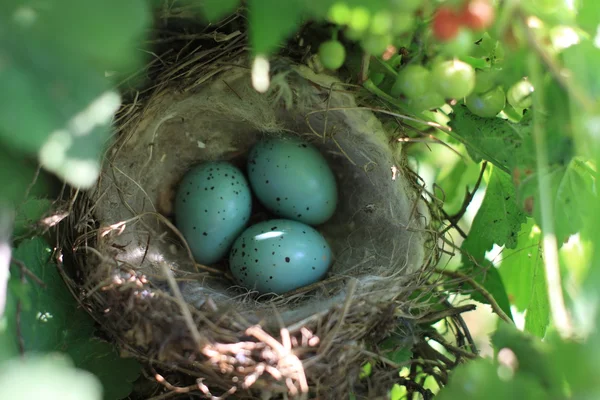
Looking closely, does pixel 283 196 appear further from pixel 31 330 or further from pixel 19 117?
pixel 19 117

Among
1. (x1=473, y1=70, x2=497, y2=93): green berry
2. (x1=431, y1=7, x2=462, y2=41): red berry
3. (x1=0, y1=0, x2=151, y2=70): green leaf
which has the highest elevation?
(x1=0, y1=0, x2=151, y2=70): green leaf

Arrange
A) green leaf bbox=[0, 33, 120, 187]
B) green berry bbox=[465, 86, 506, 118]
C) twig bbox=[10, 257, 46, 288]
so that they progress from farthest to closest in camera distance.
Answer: green berry bbox=[465, 86, 506, 118], twig bbox=[10, 257, 46, 288], green leaf bbox=[0, 33, 120, 187]

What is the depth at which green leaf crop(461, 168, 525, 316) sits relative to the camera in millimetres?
1092

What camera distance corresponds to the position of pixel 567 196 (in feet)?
2.85

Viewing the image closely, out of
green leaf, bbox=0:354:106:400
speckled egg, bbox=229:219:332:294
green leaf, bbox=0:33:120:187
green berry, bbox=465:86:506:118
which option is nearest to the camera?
green leaf, bbox=0:33:120:187

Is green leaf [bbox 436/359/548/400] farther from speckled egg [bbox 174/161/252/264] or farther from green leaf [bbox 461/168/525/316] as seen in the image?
speckled egg [bbox 174/161/252/264]

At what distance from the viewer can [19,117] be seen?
52cm

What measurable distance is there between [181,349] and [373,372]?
35cm

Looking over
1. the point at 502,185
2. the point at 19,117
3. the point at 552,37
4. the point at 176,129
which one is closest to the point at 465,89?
the point at 552,37

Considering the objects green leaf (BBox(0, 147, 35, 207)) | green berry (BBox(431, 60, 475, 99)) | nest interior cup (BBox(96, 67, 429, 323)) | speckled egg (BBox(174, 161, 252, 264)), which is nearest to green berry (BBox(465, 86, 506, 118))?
green berry (BBox(431, 60, 475, 99))

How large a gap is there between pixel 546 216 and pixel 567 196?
117mm

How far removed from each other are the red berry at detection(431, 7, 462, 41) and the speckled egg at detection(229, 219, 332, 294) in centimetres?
65

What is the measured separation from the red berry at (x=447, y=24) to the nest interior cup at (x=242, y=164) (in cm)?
37

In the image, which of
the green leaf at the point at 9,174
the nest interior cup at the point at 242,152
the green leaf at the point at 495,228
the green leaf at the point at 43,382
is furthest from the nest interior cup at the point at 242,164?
the green leaf at the point at 9,174
